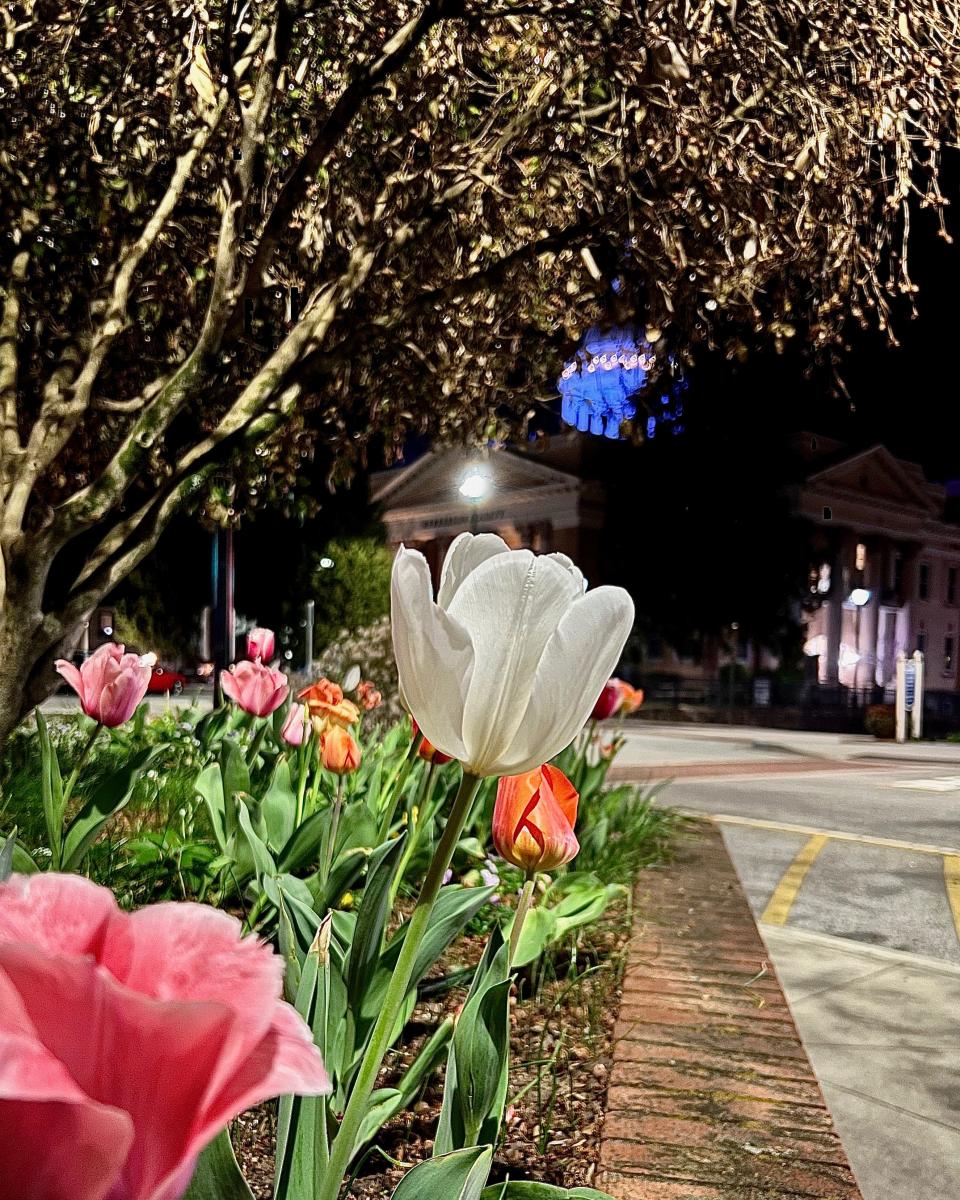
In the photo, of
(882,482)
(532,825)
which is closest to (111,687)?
(532,825)

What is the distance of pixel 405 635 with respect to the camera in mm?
854

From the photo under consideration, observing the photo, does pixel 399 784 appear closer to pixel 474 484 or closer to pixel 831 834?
pixel 831 834

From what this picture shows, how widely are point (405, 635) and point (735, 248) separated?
4794mm

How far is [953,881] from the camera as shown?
610 cm

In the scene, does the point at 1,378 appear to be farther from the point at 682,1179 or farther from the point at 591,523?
the point at 591,523

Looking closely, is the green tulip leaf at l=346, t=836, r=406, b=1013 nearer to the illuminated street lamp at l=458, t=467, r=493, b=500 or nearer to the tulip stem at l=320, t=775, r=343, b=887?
the tulip stem at l=320, t=775, r=343, b=887

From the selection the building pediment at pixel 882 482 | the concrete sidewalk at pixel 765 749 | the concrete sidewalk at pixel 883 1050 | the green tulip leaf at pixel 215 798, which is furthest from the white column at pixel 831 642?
the green tulip leaf at pixel 215 798

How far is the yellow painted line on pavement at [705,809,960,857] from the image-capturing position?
289 inches

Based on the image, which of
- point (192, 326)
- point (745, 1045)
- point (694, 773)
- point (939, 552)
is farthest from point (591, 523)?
point (745, 1045)

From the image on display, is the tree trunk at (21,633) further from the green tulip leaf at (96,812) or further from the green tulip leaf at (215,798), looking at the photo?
the green tulip leaf at (96,812)

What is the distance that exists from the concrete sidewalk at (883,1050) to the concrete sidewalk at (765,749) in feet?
31.0

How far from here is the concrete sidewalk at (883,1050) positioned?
7.36 feet

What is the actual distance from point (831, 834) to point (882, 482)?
155 ft

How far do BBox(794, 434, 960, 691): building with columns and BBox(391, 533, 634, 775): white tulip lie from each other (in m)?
44.5
